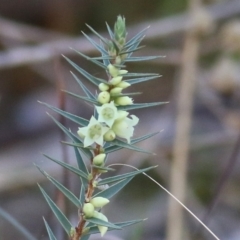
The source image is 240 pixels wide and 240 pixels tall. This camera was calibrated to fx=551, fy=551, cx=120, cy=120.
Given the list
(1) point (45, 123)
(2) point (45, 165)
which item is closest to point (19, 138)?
(1) point (45, 123)

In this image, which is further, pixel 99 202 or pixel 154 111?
pixel 154 111

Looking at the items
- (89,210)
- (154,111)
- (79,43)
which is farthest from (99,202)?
(154,111)

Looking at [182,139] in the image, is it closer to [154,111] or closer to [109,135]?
[154,111]

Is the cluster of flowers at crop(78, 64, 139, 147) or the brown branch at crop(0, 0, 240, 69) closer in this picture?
the cluster of flowers at crop(78, 64, 139, 147)

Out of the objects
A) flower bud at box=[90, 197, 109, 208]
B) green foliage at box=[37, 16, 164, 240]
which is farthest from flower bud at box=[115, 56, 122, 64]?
flower bud at box=[90, 197, 109, 208]

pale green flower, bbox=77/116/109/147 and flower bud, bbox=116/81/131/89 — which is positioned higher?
flower bud, bbox=116/81/131/89

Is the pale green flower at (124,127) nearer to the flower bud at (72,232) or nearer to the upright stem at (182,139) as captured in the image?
the flower bud at (72,232)

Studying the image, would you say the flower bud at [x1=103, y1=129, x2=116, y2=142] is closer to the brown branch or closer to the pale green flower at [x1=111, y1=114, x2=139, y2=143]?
the pale green flower at [x1=111, y1=114, x2=139, y2=143]
